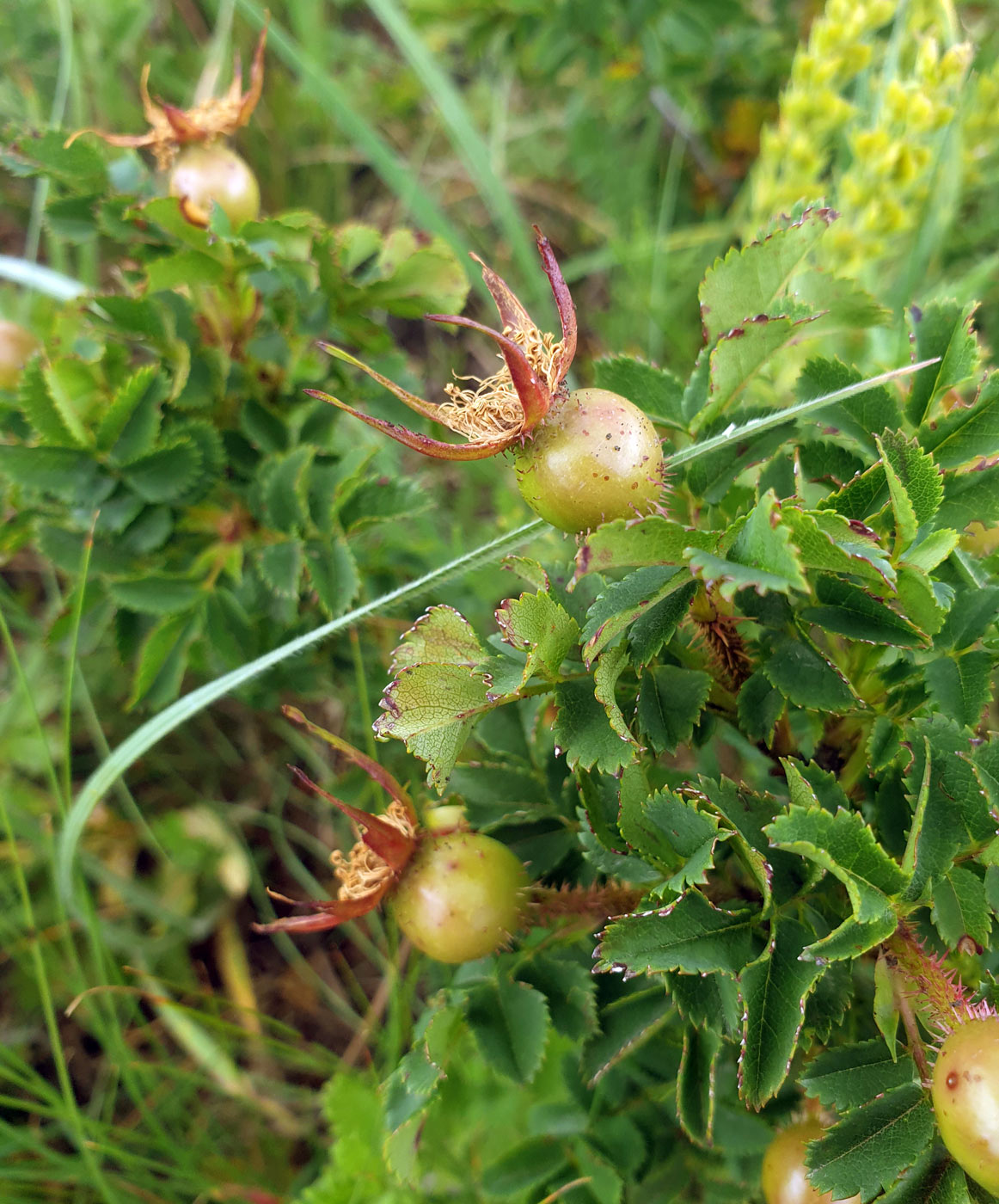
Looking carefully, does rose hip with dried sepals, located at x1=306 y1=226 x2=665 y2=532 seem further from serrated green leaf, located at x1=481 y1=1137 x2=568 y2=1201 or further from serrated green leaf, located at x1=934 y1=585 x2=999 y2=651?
serrated green leaf, located at x1=481 y1=1137 x2=568 y2=1201

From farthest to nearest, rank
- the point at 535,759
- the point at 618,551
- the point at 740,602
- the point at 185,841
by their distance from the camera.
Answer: the point at 185,841 → the point at 535,759 → the point at 740,602 → the point at 618,551

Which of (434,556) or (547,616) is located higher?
(547,616)

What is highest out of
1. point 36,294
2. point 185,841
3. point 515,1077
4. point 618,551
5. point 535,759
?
point 618,551

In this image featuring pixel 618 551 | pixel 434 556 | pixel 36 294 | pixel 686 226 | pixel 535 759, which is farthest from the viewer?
pixel 686 226

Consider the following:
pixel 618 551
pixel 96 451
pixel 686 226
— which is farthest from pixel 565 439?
pixel 686 226

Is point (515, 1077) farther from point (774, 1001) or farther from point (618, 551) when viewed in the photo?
point (618, 551)

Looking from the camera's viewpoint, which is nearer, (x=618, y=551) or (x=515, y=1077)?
(x=618, y=551)

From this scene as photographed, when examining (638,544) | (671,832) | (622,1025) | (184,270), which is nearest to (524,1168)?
(622,1025)
